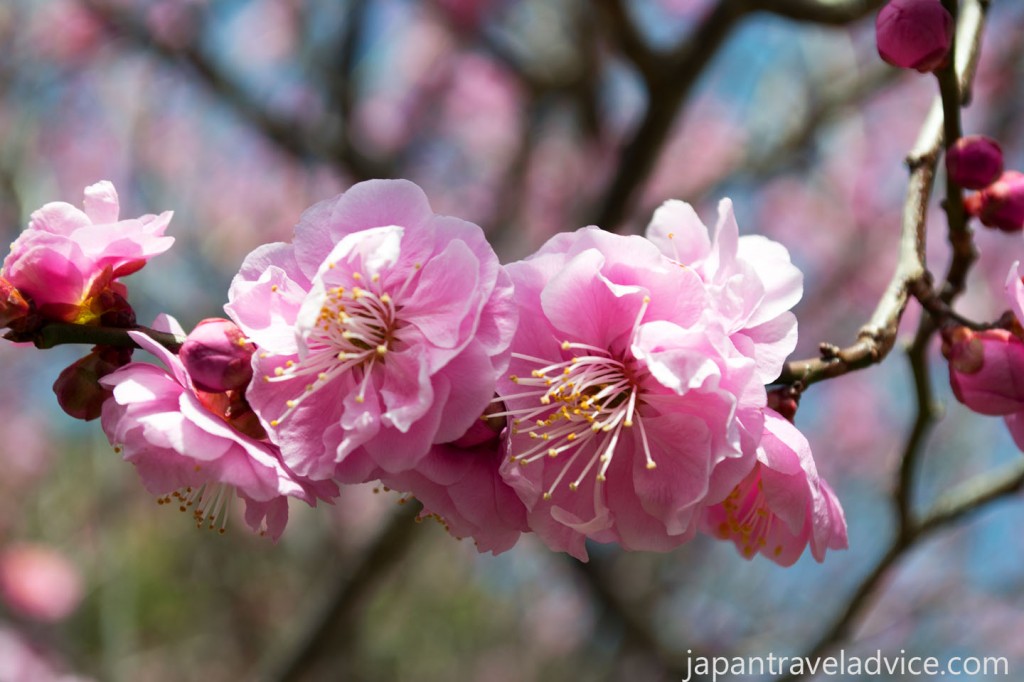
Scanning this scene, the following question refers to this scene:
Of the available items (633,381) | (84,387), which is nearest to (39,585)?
(84,387)

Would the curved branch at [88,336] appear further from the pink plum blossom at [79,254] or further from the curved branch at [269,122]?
the curved branch at [269,122]

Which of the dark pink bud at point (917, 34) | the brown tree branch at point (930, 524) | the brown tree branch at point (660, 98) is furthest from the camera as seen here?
the brown tree branch at point (660, 98)

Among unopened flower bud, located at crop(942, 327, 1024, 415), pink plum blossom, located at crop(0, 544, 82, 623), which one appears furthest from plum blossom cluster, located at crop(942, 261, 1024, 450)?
pink plum blossom, located at crop(0, 544, 82, 623)

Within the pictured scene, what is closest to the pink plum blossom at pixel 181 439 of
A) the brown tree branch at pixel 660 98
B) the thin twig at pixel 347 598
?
the thin twig at pixel 347 598

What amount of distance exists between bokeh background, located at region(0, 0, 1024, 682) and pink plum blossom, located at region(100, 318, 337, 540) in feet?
4.99

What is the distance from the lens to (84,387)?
39.7 inches

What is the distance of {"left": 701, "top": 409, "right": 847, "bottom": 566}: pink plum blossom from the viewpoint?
97 cm

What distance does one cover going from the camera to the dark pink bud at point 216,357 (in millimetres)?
952

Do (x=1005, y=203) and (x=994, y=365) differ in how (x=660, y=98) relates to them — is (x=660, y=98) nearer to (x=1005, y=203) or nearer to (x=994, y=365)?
(x=1005, y=203)

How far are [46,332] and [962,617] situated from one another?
457 cm

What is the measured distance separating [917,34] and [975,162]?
187mm

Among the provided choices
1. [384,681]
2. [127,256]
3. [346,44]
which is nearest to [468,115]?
[346,44]

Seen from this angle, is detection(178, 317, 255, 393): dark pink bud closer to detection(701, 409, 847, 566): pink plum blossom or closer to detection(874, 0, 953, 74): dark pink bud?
detection(701, 409, 847, 566): pink plum blossom

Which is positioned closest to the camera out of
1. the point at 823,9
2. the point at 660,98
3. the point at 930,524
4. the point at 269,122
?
the point at 930,524
